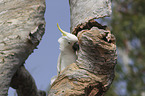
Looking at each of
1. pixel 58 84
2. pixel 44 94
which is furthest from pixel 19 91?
pixel 58 84

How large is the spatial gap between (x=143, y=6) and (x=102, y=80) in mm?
5982

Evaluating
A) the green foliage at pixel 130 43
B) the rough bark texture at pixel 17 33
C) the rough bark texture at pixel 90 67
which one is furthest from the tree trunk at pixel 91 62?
the green foliage at pixel 130 43

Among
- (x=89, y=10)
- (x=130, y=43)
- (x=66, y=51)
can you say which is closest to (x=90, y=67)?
(x=66, y=51)

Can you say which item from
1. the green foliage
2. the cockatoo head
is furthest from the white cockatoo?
the green foliage

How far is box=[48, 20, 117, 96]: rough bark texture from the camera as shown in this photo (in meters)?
0.85

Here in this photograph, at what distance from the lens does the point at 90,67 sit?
2.88ft

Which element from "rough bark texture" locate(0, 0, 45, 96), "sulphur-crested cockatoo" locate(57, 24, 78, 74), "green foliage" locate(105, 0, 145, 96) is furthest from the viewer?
"green foliage" locate(105, 0, 145, 96)

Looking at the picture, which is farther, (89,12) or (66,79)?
(89,12)

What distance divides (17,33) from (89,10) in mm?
349

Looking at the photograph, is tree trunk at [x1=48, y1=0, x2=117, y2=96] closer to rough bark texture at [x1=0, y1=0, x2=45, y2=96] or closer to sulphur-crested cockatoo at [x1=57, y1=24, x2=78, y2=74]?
sulphur-crested cockatoo at [x1=57, y1=24, x2=78, y2=74]

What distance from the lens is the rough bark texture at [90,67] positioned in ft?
2.77

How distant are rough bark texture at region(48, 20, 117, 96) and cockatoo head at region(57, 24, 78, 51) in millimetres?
34

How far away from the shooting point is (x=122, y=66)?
21.0 feet

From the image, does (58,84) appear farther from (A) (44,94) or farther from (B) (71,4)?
(A) (44,94)
